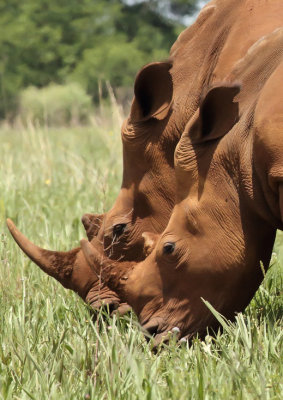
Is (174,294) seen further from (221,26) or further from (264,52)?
(221,26)

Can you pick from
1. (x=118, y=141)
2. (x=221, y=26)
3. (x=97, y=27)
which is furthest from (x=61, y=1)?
(x=221, y=26)

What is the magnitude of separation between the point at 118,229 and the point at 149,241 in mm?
385

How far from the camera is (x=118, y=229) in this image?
4.98m

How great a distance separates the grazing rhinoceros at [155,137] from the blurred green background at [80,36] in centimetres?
2526

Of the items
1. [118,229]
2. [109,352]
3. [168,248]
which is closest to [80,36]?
[118,229]

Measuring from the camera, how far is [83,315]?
4598mm

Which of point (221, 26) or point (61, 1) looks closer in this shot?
point (221, 26)

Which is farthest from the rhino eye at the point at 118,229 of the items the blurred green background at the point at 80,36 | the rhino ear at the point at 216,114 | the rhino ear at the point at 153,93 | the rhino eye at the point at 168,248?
the blurred green background at the point at 80,36

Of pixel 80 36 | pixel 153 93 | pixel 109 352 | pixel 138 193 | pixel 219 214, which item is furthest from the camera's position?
pixel 80 36

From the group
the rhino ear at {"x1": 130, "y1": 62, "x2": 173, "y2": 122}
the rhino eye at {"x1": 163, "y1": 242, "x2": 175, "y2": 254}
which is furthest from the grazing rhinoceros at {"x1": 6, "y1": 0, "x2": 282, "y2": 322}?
the rhino eye at {"x1": 163, "y1": 242, "x2": 175, "y2": 254}

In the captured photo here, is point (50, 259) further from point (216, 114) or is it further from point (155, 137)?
point (216, 114)

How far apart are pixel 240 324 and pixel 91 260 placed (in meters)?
1.04

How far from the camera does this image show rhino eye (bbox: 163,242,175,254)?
4.20m

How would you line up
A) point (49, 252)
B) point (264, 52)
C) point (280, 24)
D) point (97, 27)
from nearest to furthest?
1. point (264, 52)
2. point (280, 24)
3. point (49, 252)
4. point (97, 27)
